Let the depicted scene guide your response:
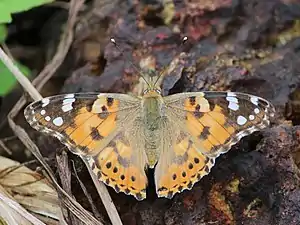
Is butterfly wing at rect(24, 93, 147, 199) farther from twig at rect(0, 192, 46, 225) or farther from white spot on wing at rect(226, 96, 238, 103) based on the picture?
white spot on wing at rect(226, 96, 238, 103)

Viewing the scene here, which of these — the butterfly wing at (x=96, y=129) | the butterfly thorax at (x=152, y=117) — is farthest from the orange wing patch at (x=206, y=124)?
the butterfly wing at (x=96, y=129)

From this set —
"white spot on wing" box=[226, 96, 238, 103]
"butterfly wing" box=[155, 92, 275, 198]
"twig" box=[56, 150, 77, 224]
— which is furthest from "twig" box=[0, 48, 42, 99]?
"white spot on wing" box=[226, 96, 238, 103]

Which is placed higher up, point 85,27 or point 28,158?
point 85,27

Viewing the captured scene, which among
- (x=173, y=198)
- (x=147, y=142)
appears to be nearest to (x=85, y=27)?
(x=147, y=142)

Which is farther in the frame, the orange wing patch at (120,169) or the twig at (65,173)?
the twig at (65,173)

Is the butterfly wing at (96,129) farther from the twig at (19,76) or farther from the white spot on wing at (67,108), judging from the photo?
the twig at (19,76)

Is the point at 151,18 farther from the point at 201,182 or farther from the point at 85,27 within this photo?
the point at 201,182

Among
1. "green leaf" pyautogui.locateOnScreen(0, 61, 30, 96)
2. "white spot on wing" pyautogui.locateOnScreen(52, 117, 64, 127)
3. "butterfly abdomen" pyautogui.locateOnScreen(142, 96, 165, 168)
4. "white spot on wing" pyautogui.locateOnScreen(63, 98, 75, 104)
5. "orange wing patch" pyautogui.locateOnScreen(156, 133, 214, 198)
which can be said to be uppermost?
"white spot on wing" pyautogui.locateOnScreen(63, 98, 75, 104)
